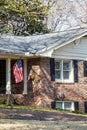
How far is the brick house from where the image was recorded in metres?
23.9

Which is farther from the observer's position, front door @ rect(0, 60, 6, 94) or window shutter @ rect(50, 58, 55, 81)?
front door @ rect(0, 60, 6, 94)

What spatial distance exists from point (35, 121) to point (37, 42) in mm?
11022

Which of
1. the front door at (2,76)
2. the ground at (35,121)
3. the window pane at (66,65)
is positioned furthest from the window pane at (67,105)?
the ground at (35,121)

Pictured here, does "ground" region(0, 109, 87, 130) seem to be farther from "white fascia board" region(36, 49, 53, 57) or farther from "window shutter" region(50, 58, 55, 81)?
"window shutter" region(50, 58, 55, 81)

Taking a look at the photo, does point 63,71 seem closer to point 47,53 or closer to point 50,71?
point 50,71

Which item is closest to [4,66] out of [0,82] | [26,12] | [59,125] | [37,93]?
[0,82]

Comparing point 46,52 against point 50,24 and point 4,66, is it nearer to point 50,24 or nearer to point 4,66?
point 4,66

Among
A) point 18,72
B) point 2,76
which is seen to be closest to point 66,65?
point 18,72

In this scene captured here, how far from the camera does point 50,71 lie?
953 inches

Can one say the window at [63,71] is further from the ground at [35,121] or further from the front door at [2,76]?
the ground at [35,121]

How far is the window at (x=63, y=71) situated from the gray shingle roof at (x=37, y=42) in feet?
4.37

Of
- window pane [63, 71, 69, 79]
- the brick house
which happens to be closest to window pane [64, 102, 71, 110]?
the brick house

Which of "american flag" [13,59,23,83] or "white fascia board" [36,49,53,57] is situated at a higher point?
"white fascia board" [36,49,53,57]

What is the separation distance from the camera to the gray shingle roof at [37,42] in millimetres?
23594
